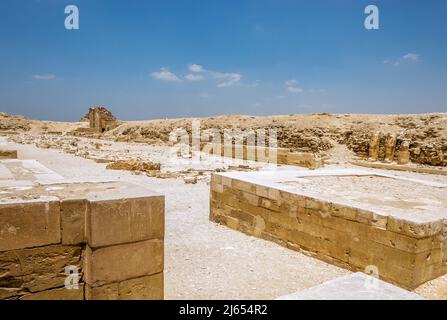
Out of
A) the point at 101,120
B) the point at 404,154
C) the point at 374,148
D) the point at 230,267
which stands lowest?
the point at 230,267

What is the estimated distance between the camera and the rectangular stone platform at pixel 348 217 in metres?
4.03

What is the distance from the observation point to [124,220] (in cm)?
297

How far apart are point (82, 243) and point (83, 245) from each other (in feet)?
0.08

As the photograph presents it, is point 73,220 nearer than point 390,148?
Yes

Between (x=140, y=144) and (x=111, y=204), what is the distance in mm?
31141

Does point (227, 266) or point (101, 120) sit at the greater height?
point (101, 120)

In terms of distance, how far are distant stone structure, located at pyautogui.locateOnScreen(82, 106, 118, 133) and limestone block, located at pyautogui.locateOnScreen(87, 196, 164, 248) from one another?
157 ft

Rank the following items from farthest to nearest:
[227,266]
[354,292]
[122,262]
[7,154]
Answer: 1. [7,154]
2. [227,266]
3. [122,262]
4. [354,292]

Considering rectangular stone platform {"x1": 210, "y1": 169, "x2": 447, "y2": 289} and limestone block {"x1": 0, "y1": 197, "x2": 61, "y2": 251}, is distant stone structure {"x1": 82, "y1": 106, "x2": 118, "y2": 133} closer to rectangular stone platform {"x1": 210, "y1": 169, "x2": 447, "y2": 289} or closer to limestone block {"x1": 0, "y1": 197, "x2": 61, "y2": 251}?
rectangular stone platform {"x1": 210, "y1": 169, "x2": 447, "y2": 289}

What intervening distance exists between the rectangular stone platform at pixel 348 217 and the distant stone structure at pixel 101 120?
147 feet

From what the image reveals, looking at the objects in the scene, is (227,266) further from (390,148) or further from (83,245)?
(390,148)

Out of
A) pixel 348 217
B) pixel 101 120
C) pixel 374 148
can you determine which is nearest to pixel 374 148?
pixel 374 148

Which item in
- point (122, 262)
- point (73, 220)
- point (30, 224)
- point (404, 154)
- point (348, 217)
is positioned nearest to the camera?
point (30, 224)

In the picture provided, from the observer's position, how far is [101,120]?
48.2 m
